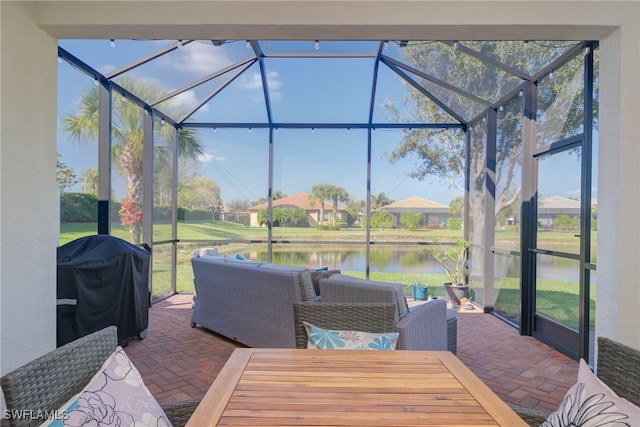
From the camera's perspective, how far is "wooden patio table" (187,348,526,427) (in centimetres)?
105

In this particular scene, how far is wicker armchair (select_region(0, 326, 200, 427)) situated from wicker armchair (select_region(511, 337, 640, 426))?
1520 millimetres

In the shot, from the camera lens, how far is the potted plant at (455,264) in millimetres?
5363

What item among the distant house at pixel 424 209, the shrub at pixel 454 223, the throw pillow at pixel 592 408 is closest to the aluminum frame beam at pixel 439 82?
the distant house at pixel 424 209

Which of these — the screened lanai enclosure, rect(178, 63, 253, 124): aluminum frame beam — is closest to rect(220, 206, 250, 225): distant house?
the screened lanai enclosure

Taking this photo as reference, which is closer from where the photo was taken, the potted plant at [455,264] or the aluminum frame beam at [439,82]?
the aluminum frame beam at [439,82]

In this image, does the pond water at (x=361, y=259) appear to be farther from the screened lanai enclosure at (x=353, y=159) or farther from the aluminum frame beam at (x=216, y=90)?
the aluminum frame beam at (x=216, y=90)

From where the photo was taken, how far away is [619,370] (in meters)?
1.20

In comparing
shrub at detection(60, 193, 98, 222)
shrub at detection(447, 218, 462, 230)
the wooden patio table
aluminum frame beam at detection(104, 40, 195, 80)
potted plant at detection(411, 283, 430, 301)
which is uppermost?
aluminum frame beam at detection(104, 40, 195, 80)

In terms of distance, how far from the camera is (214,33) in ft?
8.25

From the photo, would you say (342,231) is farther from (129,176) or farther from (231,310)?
(129,176)

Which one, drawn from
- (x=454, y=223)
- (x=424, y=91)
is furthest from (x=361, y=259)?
(x=424, y=91)

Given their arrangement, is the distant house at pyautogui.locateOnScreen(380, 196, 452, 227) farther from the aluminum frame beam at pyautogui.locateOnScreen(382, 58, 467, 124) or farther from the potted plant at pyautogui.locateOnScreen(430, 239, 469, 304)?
the aluminum frame beam at pyautogui.locateOnScreen(382, 58, 467, 124)

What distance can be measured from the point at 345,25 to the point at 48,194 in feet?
7.60

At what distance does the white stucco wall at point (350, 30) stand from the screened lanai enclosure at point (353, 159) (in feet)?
2.89
